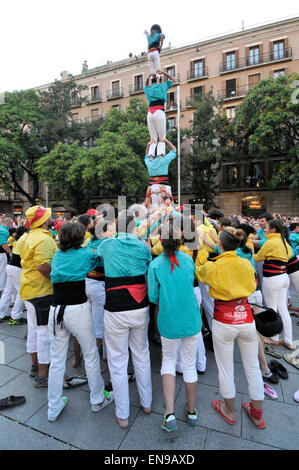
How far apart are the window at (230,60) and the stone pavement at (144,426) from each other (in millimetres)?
28348

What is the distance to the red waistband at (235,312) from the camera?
7.79ft

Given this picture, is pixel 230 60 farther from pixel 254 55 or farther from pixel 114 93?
pixel 114 93

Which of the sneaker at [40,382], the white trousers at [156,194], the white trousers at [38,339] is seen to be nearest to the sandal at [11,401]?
the sneaker at [40,382]

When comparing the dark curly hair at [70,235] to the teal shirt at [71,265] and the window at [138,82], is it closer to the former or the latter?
the teal shirt at [71,265]

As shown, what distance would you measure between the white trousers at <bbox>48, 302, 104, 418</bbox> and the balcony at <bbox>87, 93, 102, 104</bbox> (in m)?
31.9

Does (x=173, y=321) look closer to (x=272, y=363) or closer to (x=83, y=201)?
(x=272, y=363)

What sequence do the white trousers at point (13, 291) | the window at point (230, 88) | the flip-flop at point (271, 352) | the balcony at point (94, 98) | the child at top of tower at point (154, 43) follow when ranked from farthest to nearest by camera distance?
the balcony at point (94, 98) → the window at point (230, 88) → the child at top of tower at point (154, 43) → the white trousers at point (13, 291) → the flip-flop at point (271, 352)

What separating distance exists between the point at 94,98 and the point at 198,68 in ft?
40.0

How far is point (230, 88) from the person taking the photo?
24.5m

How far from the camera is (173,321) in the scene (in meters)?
2.34

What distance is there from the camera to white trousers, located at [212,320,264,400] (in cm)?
238

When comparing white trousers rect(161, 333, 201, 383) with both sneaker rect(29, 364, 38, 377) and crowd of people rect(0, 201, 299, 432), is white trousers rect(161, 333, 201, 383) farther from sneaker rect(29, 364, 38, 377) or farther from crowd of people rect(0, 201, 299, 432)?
sneaker rect(29, 364, 38, 377)

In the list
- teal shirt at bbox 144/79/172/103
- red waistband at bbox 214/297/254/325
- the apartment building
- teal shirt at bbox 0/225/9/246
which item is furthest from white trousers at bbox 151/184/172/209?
the apartment building
